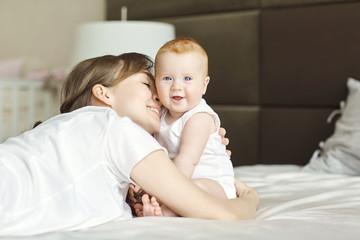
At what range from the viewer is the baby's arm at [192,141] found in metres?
1.20

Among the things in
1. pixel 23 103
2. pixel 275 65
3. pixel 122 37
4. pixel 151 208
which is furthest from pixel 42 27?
pixel 151 208

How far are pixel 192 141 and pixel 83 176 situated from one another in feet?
0.97

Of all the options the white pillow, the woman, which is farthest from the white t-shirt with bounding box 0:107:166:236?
the white pillow

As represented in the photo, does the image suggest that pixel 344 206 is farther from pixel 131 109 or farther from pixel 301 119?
pixel 301 119

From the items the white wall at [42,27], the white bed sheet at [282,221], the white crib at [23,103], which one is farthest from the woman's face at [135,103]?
the white wall at [42,27]

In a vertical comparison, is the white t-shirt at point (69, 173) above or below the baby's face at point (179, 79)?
below

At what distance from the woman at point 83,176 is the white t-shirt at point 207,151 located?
0.18m

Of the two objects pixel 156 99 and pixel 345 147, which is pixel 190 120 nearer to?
pixel 156 99

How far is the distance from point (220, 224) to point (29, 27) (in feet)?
11.7

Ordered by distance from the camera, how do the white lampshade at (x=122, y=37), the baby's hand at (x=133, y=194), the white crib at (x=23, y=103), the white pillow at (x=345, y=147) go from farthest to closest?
the white crib at (x=23, y=103) → the white lampshade at (x=122, y=37) → the white pillow at (x=345, y=147) → the baby's hand at (x=133, y=194)

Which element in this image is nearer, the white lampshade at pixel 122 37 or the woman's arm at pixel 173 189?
the woman's arm at pixel 173 189

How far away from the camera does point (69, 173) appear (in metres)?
1.03

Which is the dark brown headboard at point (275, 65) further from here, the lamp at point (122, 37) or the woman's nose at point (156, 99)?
the woman's nose at point (156, 99)

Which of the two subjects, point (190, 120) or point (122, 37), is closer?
point (190, 120)
